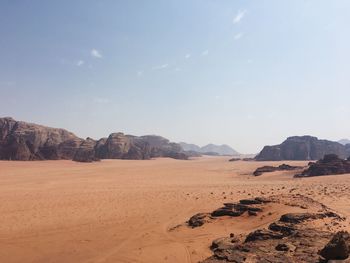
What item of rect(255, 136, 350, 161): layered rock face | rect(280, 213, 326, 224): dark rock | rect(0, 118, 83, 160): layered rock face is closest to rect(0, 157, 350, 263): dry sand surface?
rect(280, 213, 326, 224): dark rock

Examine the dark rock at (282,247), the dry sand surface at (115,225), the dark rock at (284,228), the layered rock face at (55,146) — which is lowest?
the dry sand surface at (115,225)

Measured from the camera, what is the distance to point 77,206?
61.0 feet

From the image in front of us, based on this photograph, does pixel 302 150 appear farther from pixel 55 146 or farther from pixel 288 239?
pixel 288 239

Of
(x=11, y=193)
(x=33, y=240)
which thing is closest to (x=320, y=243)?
(x=33, y=240)

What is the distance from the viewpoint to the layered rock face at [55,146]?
6146cm

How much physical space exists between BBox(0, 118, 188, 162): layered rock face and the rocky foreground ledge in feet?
179

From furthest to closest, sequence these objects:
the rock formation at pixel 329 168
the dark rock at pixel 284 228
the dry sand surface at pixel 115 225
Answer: the rock formation at pixel 329 168, the dry sand surface at pixel 115 225, the dark rock at pixel 284 228

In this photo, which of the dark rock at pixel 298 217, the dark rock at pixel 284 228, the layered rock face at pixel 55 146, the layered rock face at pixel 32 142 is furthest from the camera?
the layered rock face at pixel 55 146

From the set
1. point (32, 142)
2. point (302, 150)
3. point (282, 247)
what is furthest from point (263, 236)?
point (302, 150)

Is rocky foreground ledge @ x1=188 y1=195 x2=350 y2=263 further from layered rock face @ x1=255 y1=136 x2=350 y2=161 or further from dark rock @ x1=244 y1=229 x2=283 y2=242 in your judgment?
layered rock face @ x1=255 y1=136 x2=350 y2=161

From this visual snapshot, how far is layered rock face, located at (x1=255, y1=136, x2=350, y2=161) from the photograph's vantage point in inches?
3410

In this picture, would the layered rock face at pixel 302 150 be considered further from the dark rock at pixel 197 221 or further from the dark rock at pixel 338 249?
the dark rock at pixel 338 249

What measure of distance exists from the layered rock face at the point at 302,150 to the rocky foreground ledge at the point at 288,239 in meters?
76.1

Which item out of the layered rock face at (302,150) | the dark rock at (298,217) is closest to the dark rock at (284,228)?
the dark rock at (298,217)
